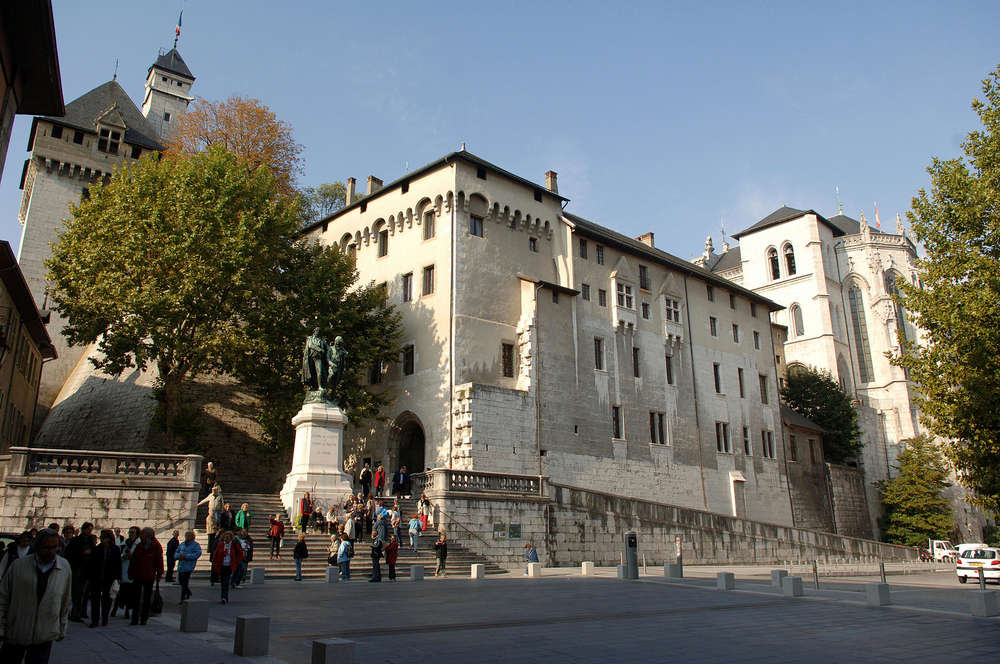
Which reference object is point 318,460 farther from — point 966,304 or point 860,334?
point 860,334

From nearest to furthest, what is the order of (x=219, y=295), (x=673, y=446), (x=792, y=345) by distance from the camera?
1. (x=219, y=295)
2. (x=673, y=446)
3. (x=792, y=345)

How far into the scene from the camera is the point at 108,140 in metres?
56.8

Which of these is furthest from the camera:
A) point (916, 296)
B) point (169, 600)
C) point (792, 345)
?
point (792, 345)

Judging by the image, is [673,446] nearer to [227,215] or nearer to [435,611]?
[227,215]

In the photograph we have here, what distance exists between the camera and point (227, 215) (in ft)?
98.0

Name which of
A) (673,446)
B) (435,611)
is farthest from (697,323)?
(435,611)

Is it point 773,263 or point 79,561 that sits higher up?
point 773,263

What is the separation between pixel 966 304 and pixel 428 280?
78.2 ft

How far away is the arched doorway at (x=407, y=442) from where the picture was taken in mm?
35375

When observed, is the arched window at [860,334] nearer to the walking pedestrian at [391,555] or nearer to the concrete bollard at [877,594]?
the concrete bollard at [877,594]

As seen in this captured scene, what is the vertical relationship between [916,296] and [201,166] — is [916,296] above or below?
below

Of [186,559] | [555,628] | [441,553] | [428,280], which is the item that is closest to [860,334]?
[428,280]

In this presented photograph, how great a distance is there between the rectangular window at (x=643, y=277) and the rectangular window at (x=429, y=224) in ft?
46.8

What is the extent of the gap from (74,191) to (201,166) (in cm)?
3251
